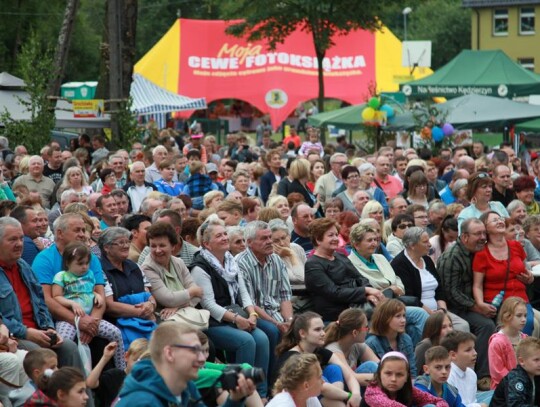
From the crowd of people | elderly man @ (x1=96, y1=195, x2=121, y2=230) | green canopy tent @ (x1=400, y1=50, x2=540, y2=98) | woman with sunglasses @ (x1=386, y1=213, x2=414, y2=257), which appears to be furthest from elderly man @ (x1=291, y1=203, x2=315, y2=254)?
green canopy tent @ (x1=400, y1=50, x2=540, y2=98)

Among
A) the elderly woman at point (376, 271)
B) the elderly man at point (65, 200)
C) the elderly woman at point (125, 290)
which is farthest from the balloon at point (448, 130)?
the elderly woman at point (125, 290)

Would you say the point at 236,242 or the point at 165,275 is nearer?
the point at 165,275

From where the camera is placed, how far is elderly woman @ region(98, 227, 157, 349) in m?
8.89

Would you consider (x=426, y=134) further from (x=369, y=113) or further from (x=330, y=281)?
(x=330, y=281)

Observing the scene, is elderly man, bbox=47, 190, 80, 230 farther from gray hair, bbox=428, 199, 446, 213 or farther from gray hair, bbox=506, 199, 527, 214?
gray hair, bbox=506, 199, 527, 214

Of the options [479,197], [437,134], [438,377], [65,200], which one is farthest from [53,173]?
[437,134]

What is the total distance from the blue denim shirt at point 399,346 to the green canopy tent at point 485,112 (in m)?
15.2

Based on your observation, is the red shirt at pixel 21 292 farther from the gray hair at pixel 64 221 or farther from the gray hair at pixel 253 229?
the gray hair at pixel 253 229

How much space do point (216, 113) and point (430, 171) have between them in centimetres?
3232

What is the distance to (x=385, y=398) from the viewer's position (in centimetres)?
824

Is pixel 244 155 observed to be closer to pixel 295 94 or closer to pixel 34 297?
pixel 34 297

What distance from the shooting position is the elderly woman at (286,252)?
10.7 meters

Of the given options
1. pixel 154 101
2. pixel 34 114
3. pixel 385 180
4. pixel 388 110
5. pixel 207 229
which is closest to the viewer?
pixel 207 229

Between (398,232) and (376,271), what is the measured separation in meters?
1.44
